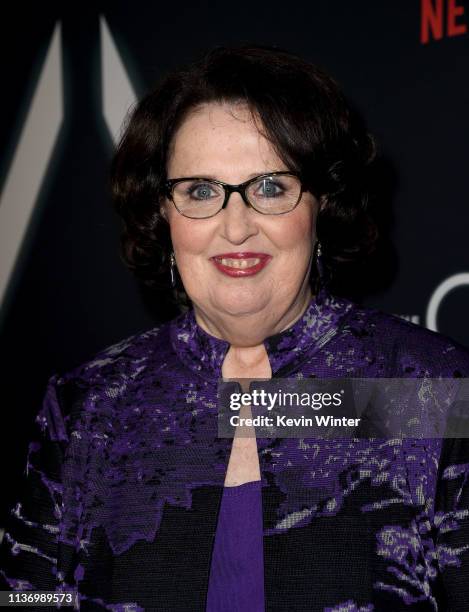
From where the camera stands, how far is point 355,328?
1.60m

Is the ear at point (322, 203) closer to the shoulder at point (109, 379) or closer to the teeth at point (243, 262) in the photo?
the teeth at point (243, 262)

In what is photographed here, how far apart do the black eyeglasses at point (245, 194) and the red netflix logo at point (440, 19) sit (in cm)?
61

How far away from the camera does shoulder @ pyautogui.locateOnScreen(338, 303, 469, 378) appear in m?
1.50

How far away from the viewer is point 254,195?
1.49 meters

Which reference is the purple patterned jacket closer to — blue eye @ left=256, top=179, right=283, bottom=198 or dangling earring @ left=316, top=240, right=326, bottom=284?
dangling earring @ left=316, top=240, right=326, bottom=284

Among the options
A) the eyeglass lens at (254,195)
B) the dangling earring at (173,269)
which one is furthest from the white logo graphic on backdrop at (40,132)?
the eyeglass lens at (254,195)

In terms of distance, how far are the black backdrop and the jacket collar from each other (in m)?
0.38

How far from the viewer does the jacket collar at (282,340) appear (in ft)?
5.12

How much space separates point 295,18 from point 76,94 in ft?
2.26

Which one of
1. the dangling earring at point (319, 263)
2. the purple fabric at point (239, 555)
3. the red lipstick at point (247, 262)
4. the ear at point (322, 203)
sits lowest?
the purple fabric at point (239, 555)

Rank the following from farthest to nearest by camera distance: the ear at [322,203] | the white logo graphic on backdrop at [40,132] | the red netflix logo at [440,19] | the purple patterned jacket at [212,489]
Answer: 1. the white logo graphic on backdrop at [40,132]
2. the red netflix logo at [440,19]
3. the ear at [322,203]
4. the purple patterned jacket at [212,489]

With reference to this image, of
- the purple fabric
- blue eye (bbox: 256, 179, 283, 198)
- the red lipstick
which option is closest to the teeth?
the red lipstick

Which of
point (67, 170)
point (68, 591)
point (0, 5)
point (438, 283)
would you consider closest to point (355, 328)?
point (438, 283)

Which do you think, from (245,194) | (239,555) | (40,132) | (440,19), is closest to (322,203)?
(245,194)
